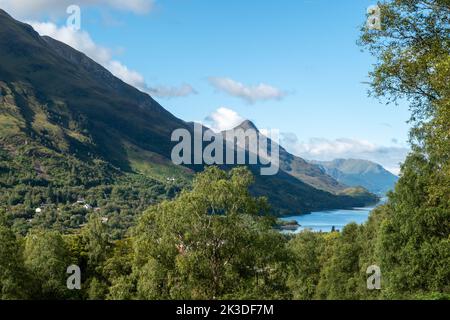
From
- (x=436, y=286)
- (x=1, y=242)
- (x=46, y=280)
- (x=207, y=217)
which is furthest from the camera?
(x=46, y=280)

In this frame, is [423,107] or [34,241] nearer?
[423,107]

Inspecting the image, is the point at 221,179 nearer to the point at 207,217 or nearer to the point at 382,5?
the point at 207,217

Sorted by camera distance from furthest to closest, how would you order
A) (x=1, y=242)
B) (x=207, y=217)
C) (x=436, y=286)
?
(x=1, y=242), (x=436, y=286), (x=207, y=217)

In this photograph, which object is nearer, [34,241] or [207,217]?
[207,217]

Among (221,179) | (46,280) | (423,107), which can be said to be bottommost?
(46,280)

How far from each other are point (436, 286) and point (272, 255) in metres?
14.9

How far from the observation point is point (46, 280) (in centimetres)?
6706

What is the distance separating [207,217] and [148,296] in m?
7.81

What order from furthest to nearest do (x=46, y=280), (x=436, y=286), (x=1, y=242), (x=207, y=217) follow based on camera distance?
(x=46, y=280) < (x=1, y=242) < (x=436, y=286) < (x=207, y=217)

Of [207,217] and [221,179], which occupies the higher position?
[221,179]

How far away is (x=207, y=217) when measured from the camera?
126ft
